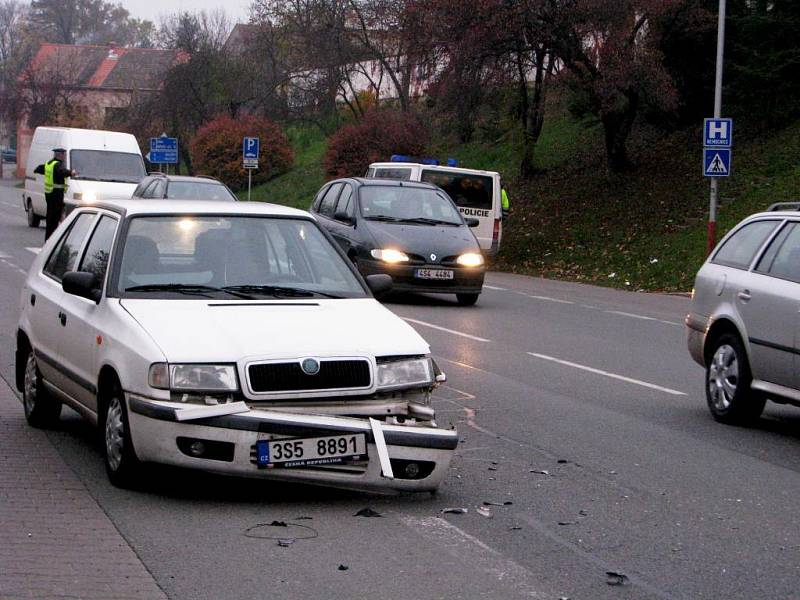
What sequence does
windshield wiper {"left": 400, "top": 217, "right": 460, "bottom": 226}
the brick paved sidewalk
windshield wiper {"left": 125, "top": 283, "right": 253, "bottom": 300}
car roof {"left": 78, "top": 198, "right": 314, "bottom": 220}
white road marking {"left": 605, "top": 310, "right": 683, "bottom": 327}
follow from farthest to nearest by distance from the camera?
windshield wiper {"left": 400, "top": 217, "right": 460, "bottom": 226}, white road marking {"left": 605, "top": 310, "right": 683, "bottom": 327}, car roof {"left": 78, "top": 198, "right": 314, "bottom": 220}, windshield wiper {"left": 125, "top": 283, "right": 253, "bottom": 300}, the brick paved sidewalk

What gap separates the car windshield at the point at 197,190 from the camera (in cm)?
2505

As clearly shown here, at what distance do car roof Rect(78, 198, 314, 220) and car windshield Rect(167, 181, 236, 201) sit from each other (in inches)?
646

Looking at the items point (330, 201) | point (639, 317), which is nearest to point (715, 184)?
point (639, 317)

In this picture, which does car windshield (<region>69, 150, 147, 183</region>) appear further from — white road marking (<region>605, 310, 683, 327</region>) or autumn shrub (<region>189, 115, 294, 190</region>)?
autumn shrub (<region>189, 115, 294, 190</region>)

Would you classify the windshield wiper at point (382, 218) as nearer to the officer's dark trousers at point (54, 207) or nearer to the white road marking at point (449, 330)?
the white road marking at point (449, 330)

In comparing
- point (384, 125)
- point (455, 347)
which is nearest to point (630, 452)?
point (455, 347)

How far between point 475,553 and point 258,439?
1251 millimetres

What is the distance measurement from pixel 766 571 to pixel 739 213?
23.1 metres

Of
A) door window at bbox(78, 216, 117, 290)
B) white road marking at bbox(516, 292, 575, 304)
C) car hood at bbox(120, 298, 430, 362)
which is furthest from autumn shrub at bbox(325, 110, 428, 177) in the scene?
car hood at bbox(120, 298, 430, 362)

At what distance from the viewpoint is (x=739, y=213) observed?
92.2ft

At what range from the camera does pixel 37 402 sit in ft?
29.0

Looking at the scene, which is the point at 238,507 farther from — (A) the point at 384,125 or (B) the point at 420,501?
(A) the point at 384,125

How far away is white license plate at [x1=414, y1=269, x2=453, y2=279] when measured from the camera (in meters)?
19.2

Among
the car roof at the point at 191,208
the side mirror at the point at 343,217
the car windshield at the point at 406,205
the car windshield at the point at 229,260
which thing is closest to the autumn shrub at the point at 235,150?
the car windshield at the point at 406,205
